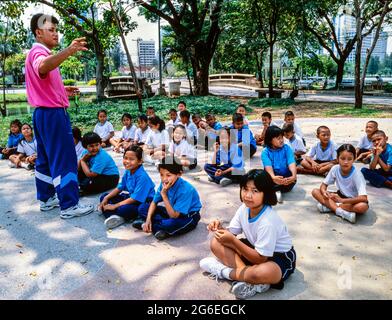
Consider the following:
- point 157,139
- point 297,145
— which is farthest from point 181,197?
point 157,139

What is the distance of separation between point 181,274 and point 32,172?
4396 mm

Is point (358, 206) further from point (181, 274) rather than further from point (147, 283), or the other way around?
point (147, 283)

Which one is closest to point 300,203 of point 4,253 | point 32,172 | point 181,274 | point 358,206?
point 358,206

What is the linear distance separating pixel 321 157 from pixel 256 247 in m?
3.25

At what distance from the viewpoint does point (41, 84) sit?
12.0ft

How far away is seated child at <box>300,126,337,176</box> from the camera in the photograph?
17.0ft

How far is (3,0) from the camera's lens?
10.2 meters

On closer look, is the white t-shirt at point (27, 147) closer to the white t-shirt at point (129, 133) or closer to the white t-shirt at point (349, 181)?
the white t-shirt at point (129, 133)

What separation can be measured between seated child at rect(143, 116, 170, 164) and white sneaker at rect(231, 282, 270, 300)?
4200 millimetres

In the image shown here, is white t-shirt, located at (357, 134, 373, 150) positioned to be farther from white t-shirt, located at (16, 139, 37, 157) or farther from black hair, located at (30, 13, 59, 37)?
white t-shirt, located at (16, 139, 37, 157)

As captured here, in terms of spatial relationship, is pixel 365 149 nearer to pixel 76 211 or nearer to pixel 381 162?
pixel 381 162

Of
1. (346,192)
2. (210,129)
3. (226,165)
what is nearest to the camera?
(346,192)

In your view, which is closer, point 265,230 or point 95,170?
point 265,230

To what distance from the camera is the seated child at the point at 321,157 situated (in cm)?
518
